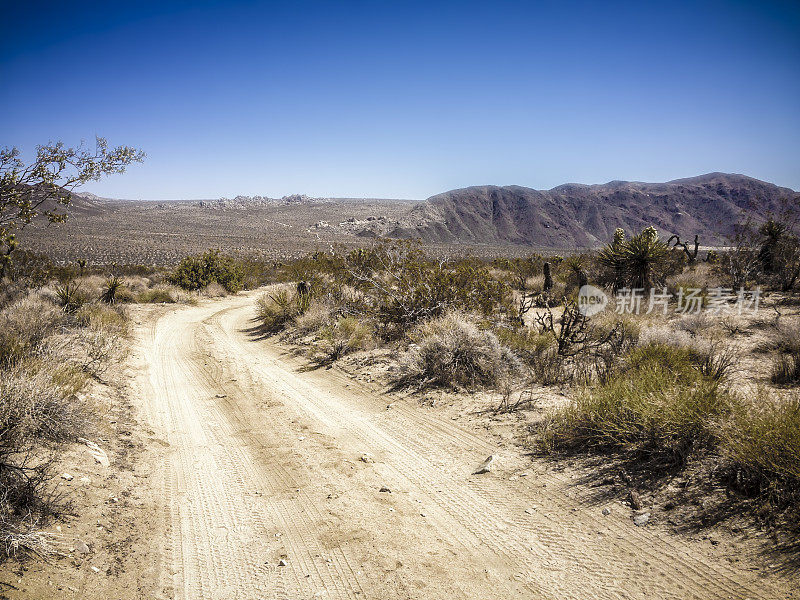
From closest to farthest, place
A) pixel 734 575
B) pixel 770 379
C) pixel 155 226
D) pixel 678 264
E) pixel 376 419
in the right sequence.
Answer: pixel 734 575 → pixel 376 419 → pixel 770 379 → pixel 678 264 → pixel 155 226

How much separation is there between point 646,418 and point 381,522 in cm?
292

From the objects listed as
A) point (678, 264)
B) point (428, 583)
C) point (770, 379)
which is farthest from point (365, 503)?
point (678, 264)

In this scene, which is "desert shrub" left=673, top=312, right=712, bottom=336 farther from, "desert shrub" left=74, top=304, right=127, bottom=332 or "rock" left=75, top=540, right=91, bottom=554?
"desert shrub" left=74, top=304, right=127, bottom=332

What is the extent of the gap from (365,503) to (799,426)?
3.89 m

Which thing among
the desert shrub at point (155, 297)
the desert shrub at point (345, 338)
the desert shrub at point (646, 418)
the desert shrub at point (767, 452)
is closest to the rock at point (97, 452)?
the desert shrub at point (646, 418)

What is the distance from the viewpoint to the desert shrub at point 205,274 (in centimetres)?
2453

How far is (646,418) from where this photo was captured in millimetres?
4426

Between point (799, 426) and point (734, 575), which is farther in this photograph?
point (799, 426)

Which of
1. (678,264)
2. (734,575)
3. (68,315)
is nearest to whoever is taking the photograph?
(734,575)

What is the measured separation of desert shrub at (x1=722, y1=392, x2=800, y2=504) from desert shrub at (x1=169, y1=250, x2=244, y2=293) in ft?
83.1

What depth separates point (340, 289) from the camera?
14117 mm

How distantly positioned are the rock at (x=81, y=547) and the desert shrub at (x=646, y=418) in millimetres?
4480

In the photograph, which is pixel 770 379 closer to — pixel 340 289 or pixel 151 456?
pixel 151 456

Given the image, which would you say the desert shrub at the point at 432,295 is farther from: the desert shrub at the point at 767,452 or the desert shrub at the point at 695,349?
the desert shrub at the point at 767,452
